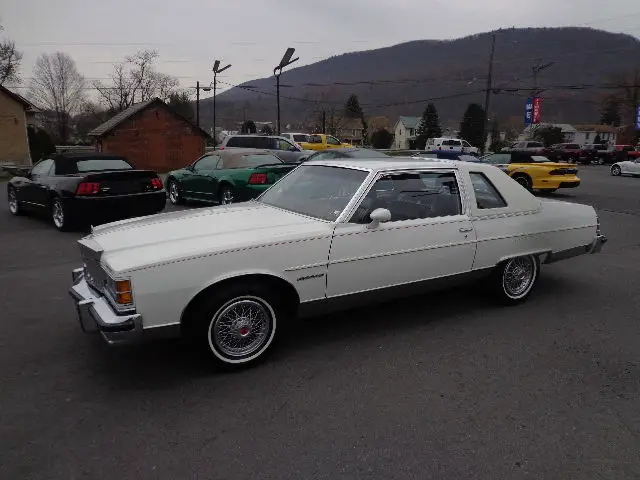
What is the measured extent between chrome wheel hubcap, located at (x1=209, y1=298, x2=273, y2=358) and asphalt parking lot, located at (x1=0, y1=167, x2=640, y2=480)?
0.63 feet

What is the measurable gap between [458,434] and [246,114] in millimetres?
75838

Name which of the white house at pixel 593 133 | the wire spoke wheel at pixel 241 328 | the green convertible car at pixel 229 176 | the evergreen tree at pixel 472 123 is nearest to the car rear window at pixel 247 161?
the green convertible car at pixel 229 176

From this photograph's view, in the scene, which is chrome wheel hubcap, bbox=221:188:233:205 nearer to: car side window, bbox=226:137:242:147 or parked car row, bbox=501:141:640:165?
car side window, bbox=226:137:242:147

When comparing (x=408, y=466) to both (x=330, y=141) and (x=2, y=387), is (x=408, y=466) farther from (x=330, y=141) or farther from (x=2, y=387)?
(x=330, y=141)

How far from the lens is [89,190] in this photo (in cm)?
860

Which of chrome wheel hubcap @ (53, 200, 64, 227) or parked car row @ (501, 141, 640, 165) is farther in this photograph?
parked car row @ (501, 141, 640, 165)

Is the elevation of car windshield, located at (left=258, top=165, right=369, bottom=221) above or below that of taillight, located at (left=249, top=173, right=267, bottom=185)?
above

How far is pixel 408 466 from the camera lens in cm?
259

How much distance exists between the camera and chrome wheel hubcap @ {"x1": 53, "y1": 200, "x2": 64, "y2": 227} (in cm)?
881

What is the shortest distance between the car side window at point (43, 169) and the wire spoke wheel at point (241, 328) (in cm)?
760

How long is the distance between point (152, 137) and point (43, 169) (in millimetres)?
15886

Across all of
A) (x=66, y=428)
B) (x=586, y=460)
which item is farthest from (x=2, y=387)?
(x=586, y=460)

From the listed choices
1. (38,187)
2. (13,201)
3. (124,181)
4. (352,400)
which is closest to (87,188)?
(124,181)

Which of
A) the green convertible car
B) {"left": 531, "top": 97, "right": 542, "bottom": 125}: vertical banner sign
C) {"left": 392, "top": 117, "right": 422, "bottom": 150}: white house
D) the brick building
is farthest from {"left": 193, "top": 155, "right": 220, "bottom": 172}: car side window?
{"left": 392, "top": 117, "right": 422, "bottom": 150}: white house
